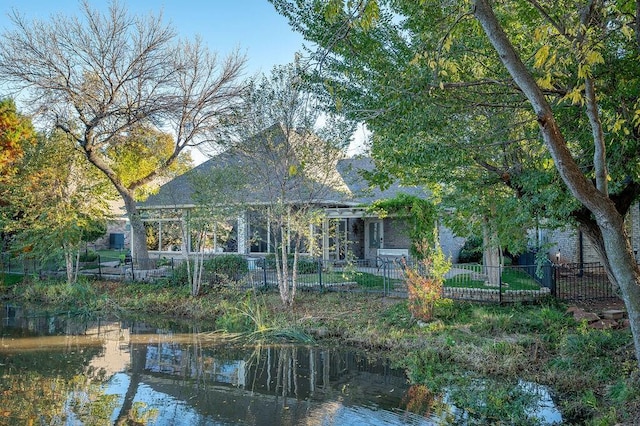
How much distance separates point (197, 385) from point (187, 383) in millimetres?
224

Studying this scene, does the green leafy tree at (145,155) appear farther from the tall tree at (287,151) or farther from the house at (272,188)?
the tall tree at (287,151)

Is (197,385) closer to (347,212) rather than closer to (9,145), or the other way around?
(347,212)

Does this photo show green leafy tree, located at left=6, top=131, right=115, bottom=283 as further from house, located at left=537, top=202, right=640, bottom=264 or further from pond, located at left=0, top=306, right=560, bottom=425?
house, located at left=537, top=202, right=640, bottom=264

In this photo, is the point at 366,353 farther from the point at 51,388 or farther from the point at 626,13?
the point at 626,13

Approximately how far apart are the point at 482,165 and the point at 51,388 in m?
8.63

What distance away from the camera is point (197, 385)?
824cm

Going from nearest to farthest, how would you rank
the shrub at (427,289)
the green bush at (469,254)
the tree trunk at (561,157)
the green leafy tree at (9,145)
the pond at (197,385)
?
the tree trunk at (561,157)
the pond at (197,385)
the shrub at (427,289)
the green leafy tree at (9,145)
the green bush at (469,254)

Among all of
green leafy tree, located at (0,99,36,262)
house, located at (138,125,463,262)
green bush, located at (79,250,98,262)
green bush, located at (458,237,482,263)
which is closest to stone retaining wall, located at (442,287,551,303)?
house, located at (138,125,463,262)

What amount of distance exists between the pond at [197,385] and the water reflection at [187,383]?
0.05ft

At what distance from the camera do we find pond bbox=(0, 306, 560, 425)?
6.79 metres

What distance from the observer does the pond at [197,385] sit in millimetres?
6785

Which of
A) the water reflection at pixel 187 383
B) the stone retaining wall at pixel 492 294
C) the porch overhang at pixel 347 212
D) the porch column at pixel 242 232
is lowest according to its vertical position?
the water reflection at pixel 187 383

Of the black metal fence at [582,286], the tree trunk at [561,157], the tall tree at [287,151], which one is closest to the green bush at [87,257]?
the tall tree at [287,151]

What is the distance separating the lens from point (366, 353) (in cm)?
1024
